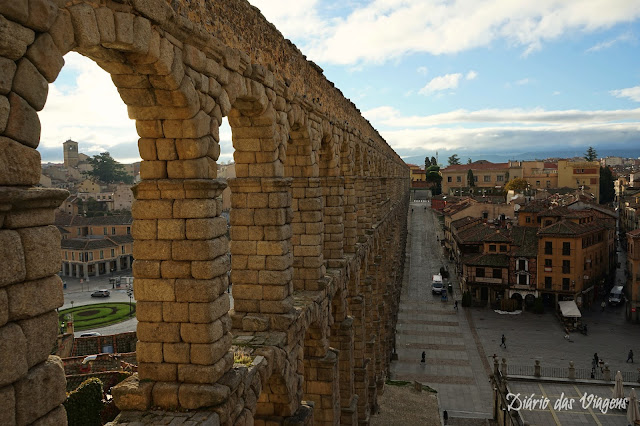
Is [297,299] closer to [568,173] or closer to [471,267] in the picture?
[471,267]

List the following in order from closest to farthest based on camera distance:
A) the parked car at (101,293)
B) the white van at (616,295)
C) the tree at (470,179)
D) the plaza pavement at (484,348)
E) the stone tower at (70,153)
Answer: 1. the plaza pavement at (484,348)
2. the white van at (616,295)
3. the parked car at (101,293)
4. the tree at (470,179)
5. the stone tower at (70,153)

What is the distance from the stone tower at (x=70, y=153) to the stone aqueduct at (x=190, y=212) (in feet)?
418

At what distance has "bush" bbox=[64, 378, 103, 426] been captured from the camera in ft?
63.0

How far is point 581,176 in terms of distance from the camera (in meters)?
98.4

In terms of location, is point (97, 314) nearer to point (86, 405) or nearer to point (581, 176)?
point (86, 405)

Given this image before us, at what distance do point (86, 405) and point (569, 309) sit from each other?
3690cm

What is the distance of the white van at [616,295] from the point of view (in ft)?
159

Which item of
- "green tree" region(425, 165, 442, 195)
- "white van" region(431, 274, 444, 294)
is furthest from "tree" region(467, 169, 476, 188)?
"white van" region(431, 274, 444, 294)

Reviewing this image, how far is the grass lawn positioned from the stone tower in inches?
3567

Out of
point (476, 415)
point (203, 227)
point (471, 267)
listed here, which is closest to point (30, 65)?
point (203, 227)

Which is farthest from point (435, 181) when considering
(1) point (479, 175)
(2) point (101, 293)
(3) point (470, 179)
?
(2) point (101, 293)

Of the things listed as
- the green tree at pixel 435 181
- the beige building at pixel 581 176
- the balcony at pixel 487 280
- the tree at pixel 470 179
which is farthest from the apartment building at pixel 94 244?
the green tree at pixel 435 181

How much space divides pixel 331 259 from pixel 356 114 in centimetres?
964

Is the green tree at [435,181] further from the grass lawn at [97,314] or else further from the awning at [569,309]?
the grass lawn at [97,314]
